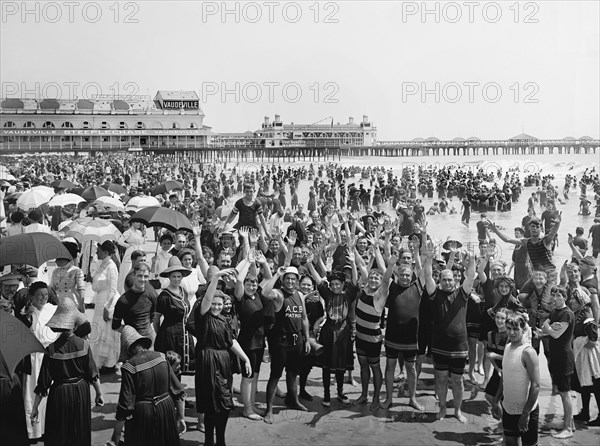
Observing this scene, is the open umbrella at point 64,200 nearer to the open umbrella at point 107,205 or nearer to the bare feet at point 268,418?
the open umbrella at point 107,205

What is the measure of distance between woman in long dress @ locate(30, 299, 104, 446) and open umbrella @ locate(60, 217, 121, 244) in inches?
188

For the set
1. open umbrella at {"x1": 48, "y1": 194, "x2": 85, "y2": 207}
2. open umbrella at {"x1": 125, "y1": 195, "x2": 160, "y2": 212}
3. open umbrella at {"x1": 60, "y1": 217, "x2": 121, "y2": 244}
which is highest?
open umbrella at {"x1": 48, "y1": 194, "x2": 85, "y2": 207}

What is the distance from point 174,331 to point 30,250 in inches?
90.0

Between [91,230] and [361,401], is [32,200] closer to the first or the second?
[91,230]

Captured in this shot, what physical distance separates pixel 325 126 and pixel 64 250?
123 meters

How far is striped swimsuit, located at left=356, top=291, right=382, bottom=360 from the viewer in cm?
578

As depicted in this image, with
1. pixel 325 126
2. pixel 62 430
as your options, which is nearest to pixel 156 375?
pixel 62 430

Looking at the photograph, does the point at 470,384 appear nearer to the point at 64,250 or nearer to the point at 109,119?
the point at 64,250

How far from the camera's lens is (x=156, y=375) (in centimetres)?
420

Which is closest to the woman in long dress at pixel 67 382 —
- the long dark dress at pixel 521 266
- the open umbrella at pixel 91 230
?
the open umbrella at pixel 91 230

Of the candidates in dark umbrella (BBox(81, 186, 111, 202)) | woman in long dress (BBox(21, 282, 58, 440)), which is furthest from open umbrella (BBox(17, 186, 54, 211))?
woman in long dress (BBox(21, 282, 58, 440))

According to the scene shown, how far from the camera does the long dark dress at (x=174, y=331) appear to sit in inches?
211

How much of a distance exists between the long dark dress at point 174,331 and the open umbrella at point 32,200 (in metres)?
9.02

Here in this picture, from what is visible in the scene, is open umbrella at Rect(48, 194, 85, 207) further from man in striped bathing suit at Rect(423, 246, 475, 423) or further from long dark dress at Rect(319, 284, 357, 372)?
man in striped bathing suit at Rect(423, 246, 475, 423)
